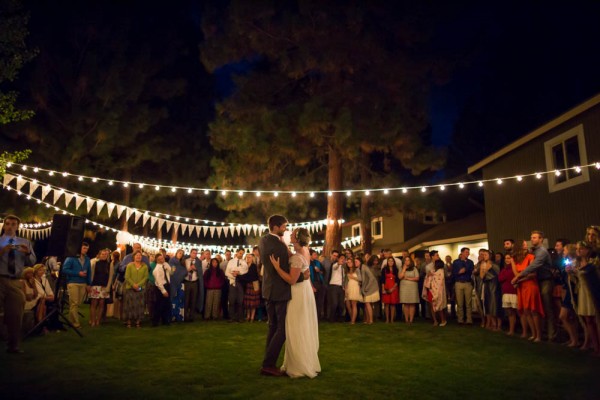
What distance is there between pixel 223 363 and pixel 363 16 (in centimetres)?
1324

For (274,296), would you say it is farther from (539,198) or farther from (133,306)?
(539,198)

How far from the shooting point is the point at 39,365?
5.68m

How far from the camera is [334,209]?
54.5 ft

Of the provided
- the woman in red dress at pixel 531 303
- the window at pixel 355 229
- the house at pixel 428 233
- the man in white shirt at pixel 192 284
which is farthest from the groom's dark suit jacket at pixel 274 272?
the window at pixel 355 229

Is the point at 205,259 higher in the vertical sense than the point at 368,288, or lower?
higher

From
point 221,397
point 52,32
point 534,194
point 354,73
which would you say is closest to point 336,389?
point 221,397

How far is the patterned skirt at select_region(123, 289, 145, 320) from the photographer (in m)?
9.67

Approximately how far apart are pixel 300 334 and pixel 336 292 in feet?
19.6

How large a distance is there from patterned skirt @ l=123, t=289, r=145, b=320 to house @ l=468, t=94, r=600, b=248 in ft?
28.2

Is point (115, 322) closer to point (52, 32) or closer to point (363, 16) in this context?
point (363, 16)

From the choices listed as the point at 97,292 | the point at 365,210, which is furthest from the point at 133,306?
the point at 365,210

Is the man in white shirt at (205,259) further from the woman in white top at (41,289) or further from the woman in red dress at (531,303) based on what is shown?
the woman in red dress at (531,303)

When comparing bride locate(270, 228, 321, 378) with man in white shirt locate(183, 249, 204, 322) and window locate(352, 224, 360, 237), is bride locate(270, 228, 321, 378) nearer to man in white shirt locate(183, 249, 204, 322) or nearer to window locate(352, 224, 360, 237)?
man in white shirt locate(183, 249, 204, 322)

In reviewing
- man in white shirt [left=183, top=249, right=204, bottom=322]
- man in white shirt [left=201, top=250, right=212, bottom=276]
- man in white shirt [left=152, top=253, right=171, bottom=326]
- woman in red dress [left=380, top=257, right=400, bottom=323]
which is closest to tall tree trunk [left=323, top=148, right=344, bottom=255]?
man in white shirt [left=201, top=250, right=212, bottom=276]
